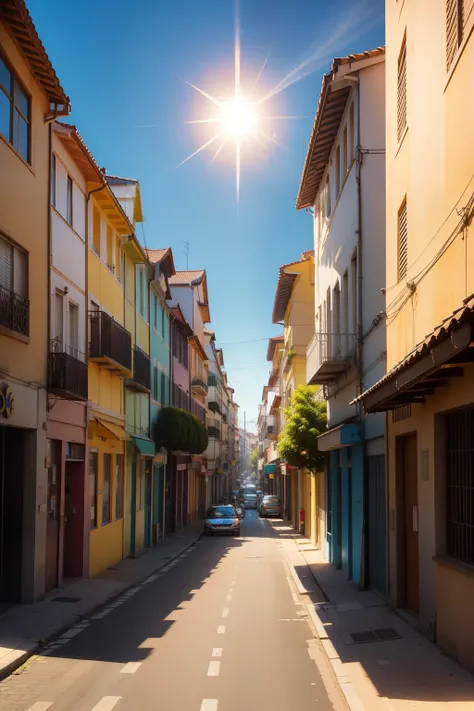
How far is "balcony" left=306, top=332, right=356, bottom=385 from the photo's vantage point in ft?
62.8

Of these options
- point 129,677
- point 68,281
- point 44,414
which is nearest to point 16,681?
point 129,677

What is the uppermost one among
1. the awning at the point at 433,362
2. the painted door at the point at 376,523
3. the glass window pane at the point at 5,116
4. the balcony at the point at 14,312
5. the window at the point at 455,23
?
the glass window pane at the point at 5,116

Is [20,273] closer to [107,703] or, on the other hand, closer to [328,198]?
[107,703]

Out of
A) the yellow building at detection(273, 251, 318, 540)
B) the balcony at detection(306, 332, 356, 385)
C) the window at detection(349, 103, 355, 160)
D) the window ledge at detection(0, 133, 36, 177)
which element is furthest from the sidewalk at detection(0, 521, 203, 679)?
the yellow building at detection(273, 251, 318, 540)

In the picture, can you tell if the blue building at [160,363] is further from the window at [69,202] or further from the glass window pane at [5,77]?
the glass window pane at [5,77]

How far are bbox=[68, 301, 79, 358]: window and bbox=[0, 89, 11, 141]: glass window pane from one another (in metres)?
4.96

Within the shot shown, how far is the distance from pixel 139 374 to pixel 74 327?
747cm

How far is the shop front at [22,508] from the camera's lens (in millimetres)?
14727

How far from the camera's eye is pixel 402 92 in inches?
540

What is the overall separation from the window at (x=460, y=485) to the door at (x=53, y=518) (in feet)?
28.7

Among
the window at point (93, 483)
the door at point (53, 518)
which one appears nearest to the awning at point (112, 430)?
the window at point (93, 483)

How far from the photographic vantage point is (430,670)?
30.3 ft

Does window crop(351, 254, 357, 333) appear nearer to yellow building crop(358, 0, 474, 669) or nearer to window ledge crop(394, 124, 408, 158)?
yellow building crop(358, 0, 474, 669)

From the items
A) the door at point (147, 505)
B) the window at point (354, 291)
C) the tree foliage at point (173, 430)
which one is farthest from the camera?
the tree foliage at point (173, 430)
